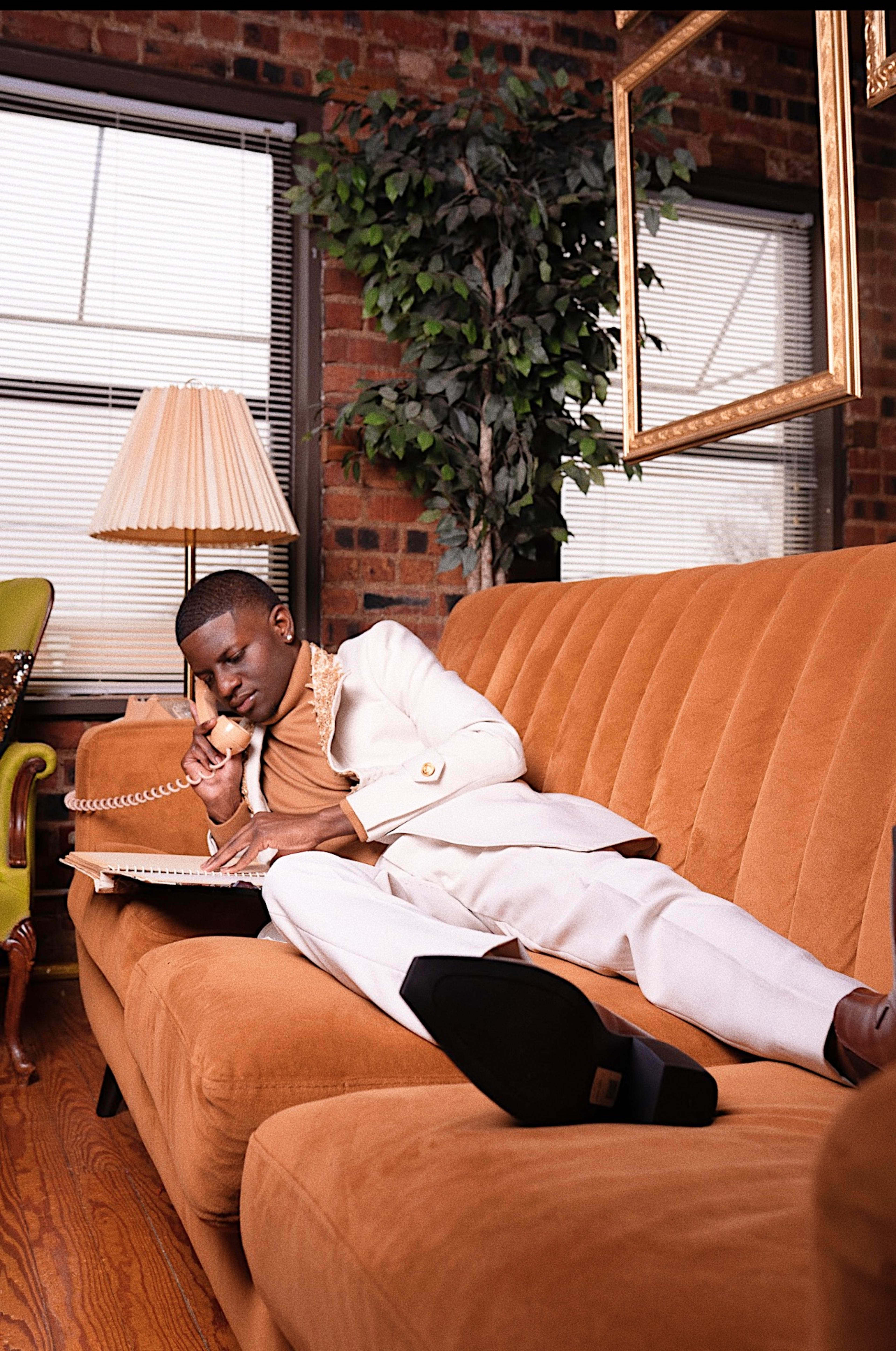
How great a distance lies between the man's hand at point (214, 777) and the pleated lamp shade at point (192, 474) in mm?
744

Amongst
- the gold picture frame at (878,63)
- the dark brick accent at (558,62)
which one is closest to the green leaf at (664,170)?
the gold picture frame at (878,63)

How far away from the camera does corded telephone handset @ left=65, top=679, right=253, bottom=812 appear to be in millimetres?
2100

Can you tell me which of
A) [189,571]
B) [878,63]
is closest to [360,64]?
[189,571]

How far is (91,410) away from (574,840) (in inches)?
93.4

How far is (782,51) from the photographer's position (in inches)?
93.7

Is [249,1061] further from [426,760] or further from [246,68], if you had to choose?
[246,68]

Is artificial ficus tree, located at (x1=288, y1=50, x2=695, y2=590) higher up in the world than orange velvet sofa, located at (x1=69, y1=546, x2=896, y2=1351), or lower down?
higher up

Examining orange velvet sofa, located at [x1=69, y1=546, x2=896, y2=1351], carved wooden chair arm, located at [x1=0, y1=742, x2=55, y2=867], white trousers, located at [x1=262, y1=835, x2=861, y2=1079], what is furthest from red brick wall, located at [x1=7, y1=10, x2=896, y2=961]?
white trousers, located at [x1=262, y1=835, x2=861, y2=1079]

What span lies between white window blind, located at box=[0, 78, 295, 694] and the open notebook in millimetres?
1447

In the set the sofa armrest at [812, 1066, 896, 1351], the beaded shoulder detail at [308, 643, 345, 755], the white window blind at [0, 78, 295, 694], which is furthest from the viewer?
the white window blind at [0, 78, 295, 694]

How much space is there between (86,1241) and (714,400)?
2057 mm

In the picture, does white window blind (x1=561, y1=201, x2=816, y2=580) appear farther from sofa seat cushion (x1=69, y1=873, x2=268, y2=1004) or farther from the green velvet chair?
the green velvet chair

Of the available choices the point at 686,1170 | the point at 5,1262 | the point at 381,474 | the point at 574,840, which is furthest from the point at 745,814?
the point at 381,474

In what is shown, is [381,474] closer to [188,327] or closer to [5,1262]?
[188,327]
